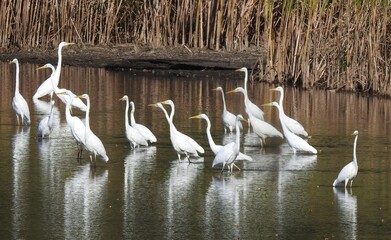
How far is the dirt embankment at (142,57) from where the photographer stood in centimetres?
2527

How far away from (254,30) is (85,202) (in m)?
15.9

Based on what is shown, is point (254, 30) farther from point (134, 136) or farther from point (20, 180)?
point (20, 180)

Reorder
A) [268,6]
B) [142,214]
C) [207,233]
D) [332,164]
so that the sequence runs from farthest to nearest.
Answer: [268,6], [332,164], [142,214], [207,233]

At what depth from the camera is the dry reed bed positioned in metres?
20.5

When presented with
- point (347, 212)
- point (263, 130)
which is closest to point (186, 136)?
point (263, 130)

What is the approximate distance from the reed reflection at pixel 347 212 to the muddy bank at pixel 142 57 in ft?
41.8

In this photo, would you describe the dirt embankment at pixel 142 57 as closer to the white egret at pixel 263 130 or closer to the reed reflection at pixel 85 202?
the white egret at pixel 263 130

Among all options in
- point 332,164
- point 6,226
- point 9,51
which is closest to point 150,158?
point 332,164

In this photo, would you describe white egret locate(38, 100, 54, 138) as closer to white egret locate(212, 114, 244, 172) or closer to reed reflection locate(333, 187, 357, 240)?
white egret locate(212, 114, 244, 172)

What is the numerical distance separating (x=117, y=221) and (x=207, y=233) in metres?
0.91

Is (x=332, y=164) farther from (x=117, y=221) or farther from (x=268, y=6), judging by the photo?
(x=268, y=6)

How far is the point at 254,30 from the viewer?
26.3m

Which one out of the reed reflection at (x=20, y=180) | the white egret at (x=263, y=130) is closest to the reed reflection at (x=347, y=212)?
the reed reflection at (x=20, y=180)

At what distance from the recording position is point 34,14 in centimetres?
2717
